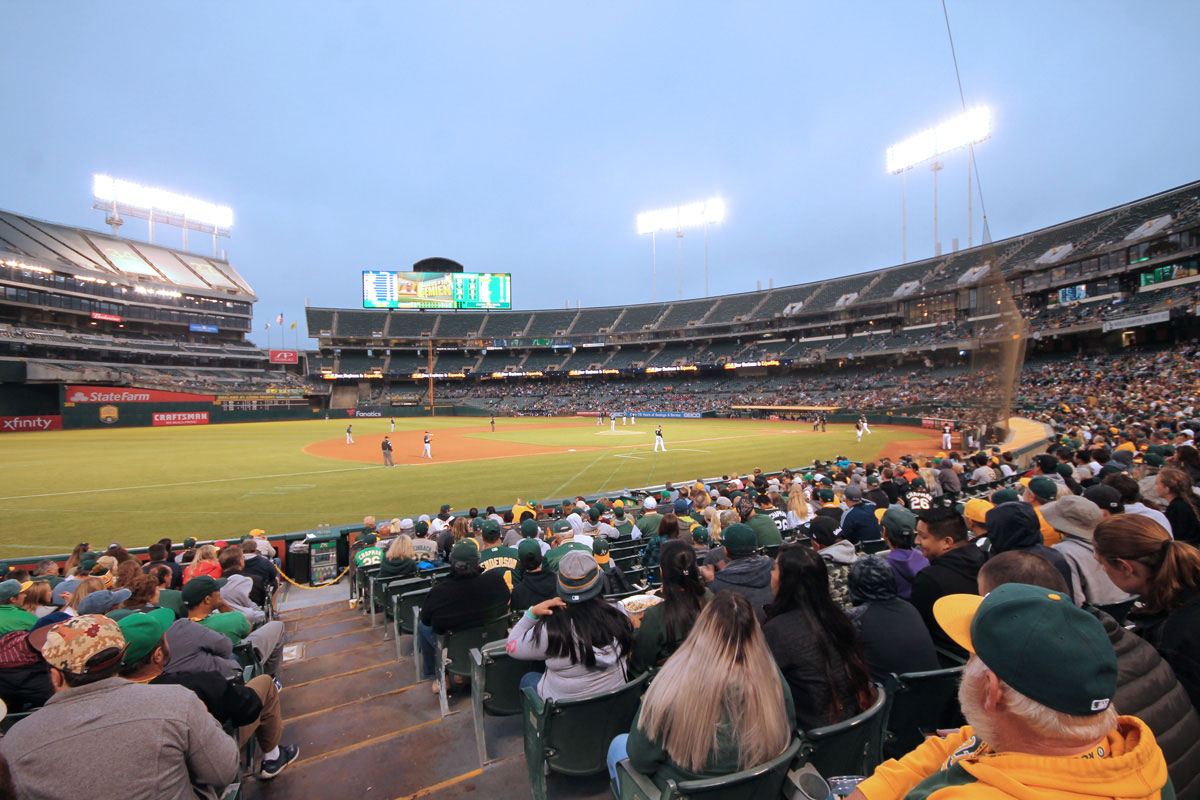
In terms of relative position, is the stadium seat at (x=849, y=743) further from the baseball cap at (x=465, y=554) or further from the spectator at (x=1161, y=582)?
the baseball cap at (x=465, y=554)

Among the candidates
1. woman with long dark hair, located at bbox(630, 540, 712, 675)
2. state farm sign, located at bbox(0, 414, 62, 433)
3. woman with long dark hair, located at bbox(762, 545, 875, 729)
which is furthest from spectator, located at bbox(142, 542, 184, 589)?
state farm sign, located at bbox(0, 414, 62, 433)

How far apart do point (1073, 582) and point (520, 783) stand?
456 centimetres

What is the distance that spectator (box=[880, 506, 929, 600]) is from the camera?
178 inches

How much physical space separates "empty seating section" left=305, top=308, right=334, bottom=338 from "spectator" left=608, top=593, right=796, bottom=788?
9848 cm

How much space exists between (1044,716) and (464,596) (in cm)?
448

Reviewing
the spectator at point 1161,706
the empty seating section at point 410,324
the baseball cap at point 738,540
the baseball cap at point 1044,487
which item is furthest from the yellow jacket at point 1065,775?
the empty seating section at point 410,324

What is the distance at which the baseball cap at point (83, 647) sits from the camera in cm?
244

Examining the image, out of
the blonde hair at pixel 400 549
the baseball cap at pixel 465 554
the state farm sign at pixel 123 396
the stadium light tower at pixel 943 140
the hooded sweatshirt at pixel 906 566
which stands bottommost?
the blonde hair at pixel 400 549

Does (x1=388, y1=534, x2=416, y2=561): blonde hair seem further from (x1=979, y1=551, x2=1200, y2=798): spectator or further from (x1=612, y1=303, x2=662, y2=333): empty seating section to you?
(x1=612, y1=303, x2=662, y2=333): empty seating section

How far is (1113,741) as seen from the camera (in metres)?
1.44

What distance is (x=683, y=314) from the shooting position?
292 feet

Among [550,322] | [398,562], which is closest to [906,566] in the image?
[398,562]

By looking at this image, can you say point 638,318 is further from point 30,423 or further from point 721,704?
point 721,704

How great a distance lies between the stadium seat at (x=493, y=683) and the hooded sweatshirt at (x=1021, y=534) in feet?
12.6
